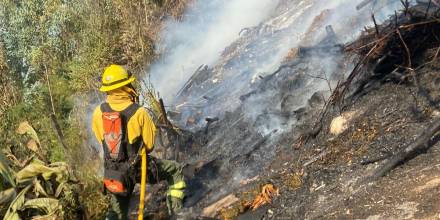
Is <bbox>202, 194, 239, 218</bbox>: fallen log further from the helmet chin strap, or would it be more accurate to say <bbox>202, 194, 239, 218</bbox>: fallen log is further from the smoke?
the smoke

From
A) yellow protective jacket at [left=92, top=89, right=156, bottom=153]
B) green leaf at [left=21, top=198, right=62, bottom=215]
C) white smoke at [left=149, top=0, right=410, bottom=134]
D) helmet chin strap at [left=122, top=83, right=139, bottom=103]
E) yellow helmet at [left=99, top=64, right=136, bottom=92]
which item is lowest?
green leaf at [left=21, top=198, right=62, bottom=215]

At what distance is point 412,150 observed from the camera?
417 centimetres

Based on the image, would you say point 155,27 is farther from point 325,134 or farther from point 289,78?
point 325,134

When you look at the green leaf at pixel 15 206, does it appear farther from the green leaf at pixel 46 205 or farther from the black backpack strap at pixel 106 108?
the black backpack strap at pixel 106 108

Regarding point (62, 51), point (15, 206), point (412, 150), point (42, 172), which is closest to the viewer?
point (412, 150)

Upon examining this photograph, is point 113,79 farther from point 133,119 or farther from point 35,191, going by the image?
point 35,191

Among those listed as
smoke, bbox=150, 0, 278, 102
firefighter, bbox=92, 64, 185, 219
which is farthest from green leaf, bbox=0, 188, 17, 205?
smoke, bbox=150, 0, 278, 102

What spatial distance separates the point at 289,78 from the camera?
6520mm

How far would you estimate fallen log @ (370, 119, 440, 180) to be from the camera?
4.14 m

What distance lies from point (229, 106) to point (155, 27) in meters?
3.66

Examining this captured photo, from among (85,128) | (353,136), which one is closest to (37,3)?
(85,128)

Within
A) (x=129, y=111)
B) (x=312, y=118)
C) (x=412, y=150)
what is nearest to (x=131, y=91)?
(x=129, y=111)

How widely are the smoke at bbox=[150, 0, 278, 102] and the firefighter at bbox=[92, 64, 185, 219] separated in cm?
436

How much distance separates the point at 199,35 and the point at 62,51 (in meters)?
2.73
